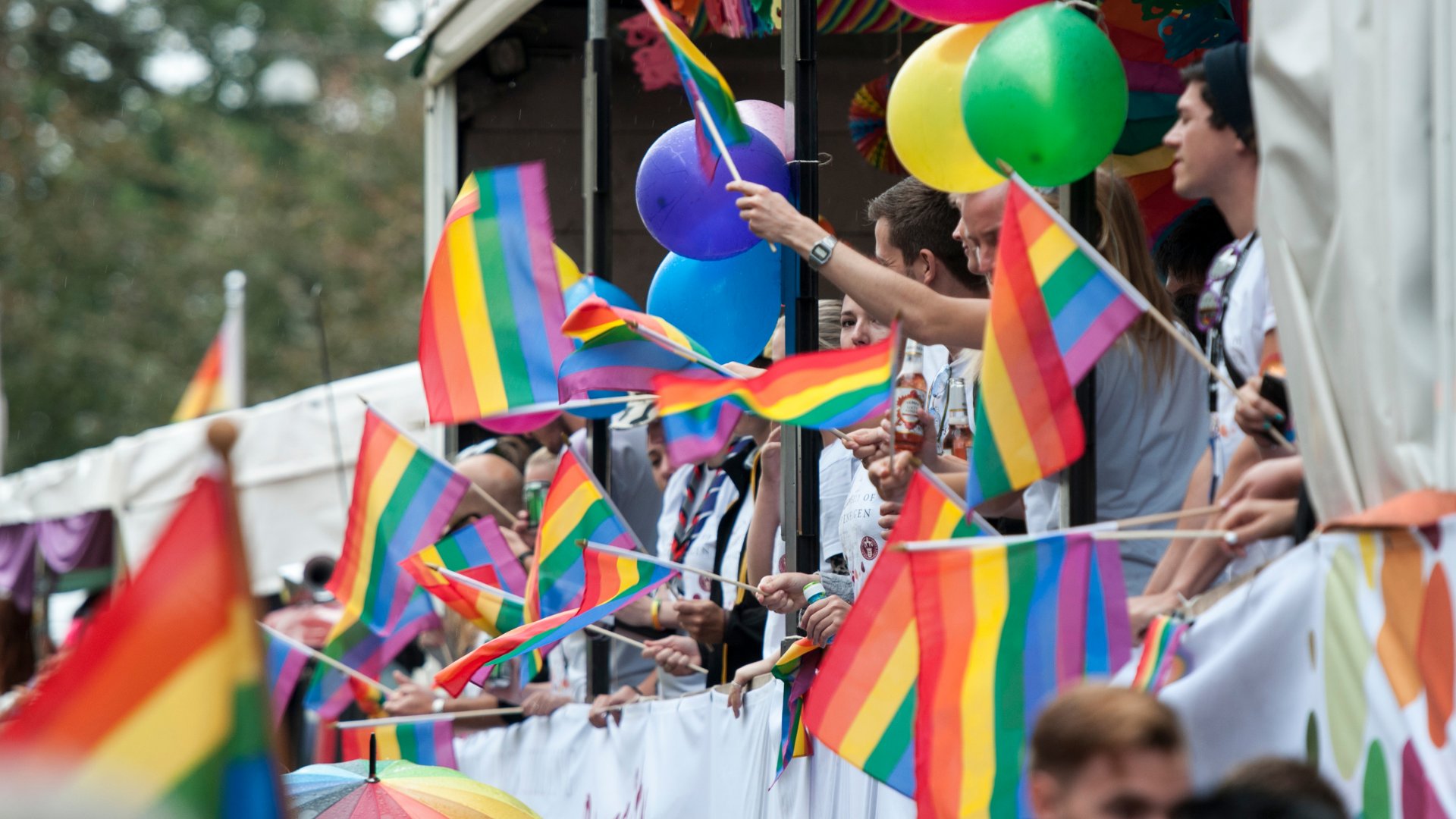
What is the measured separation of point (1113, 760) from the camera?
8.43ft

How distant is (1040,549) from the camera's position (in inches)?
145

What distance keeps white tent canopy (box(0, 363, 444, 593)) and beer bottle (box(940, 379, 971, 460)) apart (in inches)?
281

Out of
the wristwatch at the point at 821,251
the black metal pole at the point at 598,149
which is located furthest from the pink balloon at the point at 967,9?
the black metal pole at the point at 598,149

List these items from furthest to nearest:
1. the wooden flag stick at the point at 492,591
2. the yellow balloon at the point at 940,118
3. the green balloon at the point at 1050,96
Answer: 1. the wooden flag stick at the point at 492,591
2. the yellow balloon at the point at 940,118
3. the green balloon at the point at 1050,96

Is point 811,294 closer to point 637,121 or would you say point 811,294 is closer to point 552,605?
point 552,605

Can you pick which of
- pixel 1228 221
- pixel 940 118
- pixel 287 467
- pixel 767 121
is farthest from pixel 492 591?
pixel 287 467

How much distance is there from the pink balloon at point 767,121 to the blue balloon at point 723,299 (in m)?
0.32

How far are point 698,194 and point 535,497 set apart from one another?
7.71 ft

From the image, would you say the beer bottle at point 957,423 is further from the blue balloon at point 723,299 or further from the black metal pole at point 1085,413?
the blue balloon at point 723,299

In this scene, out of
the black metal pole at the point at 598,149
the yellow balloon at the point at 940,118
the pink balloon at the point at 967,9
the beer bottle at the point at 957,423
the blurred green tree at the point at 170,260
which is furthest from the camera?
the blurred green tree at the point at 170,260

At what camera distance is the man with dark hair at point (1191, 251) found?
17.1 ft

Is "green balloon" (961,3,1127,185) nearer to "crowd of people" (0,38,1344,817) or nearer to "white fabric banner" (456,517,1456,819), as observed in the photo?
"crowd of people" (0,38,1344,817)

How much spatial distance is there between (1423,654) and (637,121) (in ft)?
23.4

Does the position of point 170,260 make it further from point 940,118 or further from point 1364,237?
point 1364,237
